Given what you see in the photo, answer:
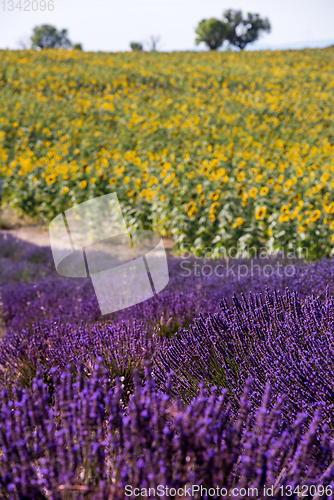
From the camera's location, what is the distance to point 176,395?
183 centimetres

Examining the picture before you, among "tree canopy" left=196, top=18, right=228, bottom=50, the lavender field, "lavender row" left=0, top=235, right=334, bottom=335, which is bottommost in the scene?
"lavender row" left=0, top=235, right=334, bottom=335

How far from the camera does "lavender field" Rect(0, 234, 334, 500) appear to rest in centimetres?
105

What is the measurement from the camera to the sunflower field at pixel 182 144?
5.34 metres

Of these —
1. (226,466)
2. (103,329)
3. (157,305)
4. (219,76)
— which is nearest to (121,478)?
(226,466)

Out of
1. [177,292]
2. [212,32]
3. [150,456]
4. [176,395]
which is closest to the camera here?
[150,456]

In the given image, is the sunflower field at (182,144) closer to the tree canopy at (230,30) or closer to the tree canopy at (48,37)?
the tree canopy at (230,30)

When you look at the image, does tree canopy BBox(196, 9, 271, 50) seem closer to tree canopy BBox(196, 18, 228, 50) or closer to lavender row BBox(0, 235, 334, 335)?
tree canopy BBox(196, 18, 228, 50)

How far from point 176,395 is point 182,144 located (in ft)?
23.9

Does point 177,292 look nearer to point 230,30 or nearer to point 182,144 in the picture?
point 182,144

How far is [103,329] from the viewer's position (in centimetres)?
236

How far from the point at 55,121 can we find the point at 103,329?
34.8ft

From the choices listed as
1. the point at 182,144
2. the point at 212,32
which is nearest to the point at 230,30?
the point at 212,32

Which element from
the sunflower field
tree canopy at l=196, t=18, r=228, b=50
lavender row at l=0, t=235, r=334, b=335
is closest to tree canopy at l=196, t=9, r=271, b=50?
tree canopy at l=196, t=18, r=228, b=50

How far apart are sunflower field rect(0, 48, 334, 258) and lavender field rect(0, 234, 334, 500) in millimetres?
1939
